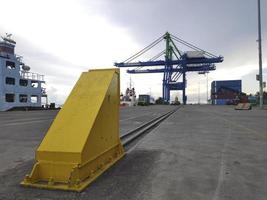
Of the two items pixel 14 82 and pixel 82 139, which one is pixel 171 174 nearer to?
pixel 82 139

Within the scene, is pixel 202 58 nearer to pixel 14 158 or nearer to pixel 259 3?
pixel 259 3

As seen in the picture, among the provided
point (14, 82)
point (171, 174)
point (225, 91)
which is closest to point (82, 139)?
point (171, 174)

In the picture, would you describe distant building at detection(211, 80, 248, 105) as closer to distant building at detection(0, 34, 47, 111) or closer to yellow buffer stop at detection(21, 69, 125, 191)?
distant building at detection(0, 34, 47, 111)

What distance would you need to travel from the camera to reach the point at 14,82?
49.2 meters

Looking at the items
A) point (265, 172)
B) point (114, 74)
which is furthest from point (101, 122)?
point (265, 172)

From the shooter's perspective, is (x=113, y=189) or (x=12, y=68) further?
(x=12, y=68)

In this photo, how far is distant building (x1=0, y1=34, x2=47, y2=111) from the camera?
46.6 meters

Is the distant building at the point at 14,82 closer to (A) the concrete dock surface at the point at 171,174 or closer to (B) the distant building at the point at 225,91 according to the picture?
(A) the concrete dock surface at the point at 171,174

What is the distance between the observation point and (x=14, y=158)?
23.5 ft

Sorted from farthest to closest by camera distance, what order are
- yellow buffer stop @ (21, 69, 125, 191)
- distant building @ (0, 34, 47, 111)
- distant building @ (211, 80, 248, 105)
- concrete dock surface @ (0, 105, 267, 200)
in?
distant building @ (211, 80, 248, 105), distant building @ (0, 34, 47, 111), yellow buffer stop @ (21, 69, 125, 191), concrete dock surface @ (0, 105, 267, 200)

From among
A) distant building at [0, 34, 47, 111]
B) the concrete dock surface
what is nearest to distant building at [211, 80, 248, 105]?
distant building at [0, 34, 47, 111]

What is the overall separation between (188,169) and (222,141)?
13.1ft

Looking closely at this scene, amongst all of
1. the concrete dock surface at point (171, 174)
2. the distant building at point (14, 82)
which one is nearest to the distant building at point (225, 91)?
the distant building at point (14, 82)

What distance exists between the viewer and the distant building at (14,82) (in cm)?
4658
